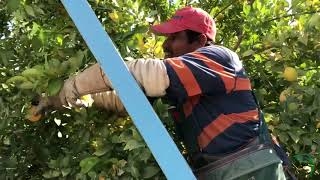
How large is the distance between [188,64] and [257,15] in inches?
41.1

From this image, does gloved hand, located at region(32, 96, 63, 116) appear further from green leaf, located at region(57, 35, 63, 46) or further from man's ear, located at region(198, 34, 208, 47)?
man's ear, located at region(198, 34, 208, 47)

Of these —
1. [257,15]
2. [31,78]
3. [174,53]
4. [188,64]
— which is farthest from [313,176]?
[31,78]

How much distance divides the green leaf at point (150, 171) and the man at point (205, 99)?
15 centimetres

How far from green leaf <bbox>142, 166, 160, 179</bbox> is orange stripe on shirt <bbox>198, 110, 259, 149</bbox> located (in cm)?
19

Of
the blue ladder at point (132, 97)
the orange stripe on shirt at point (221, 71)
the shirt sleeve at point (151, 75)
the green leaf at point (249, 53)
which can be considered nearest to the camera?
the blue ladder at point (132, 97)

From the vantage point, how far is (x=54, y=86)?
2055mm

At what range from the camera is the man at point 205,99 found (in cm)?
196

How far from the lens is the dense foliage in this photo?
2.19 metres

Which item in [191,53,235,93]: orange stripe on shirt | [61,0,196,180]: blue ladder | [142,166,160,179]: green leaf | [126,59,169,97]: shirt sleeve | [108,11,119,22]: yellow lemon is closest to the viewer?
[61,0,196,180]: blue ladder

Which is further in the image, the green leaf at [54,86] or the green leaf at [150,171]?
the green leaf at [150,171]

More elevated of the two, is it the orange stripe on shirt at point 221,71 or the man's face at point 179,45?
the orange stripe on shirt at point 221,71

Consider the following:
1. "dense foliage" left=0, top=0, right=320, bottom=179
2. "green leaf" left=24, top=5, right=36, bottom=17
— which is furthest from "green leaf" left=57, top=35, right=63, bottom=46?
"green leaf" left=24, top=5, right=36, bottom=17

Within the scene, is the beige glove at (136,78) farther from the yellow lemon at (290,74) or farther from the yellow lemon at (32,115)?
the yellow lemon at (290,74)

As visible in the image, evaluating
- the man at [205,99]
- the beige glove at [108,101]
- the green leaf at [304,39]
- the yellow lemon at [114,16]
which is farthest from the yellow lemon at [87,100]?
the green leaf at [304,39]
